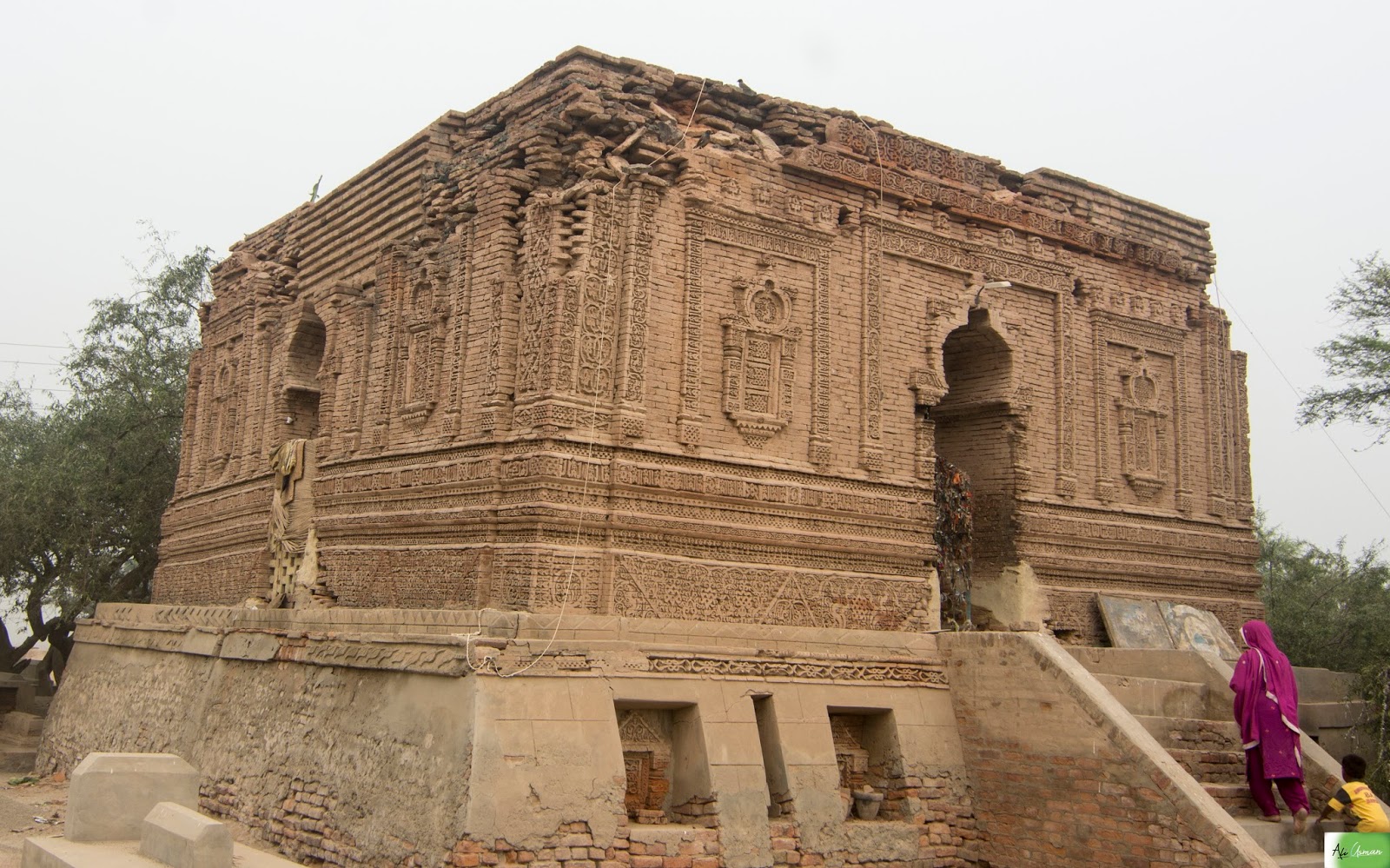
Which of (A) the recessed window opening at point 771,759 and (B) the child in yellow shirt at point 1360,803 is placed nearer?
(B) the child in yellow shirt at point 1360,803

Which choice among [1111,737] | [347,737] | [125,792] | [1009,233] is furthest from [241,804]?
[1009,233]

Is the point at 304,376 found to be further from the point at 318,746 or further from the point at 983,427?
the point at 983,427

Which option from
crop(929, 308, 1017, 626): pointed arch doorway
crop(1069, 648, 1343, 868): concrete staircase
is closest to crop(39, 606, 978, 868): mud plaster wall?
crop(1069, 648, 1343, 868): concrete staircase

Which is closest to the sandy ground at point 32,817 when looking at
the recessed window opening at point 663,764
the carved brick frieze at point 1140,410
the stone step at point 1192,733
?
the recessed window opening at point 663,764

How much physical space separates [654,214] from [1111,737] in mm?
5582

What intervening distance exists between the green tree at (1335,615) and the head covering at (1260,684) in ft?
10.1

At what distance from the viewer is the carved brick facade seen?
415 inches

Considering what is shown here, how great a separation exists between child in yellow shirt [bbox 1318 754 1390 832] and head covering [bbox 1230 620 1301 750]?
1.99ft

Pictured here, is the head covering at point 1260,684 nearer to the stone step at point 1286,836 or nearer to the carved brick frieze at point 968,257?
the stone step at point 1286,836

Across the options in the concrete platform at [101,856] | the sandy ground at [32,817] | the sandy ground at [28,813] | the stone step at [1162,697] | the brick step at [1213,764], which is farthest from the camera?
the sandy ground at [28,813]

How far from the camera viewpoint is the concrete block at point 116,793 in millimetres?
9891

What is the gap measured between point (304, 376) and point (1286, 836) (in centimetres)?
1157

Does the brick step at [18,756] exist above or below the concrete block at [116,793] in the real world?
below

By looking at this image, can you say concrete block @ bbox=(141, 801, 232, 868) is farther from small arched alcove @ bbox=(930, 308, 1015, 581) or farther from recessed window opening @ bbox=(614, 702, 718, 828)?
small arched alcove @ bbox=(930, 308, 1015, 581)
